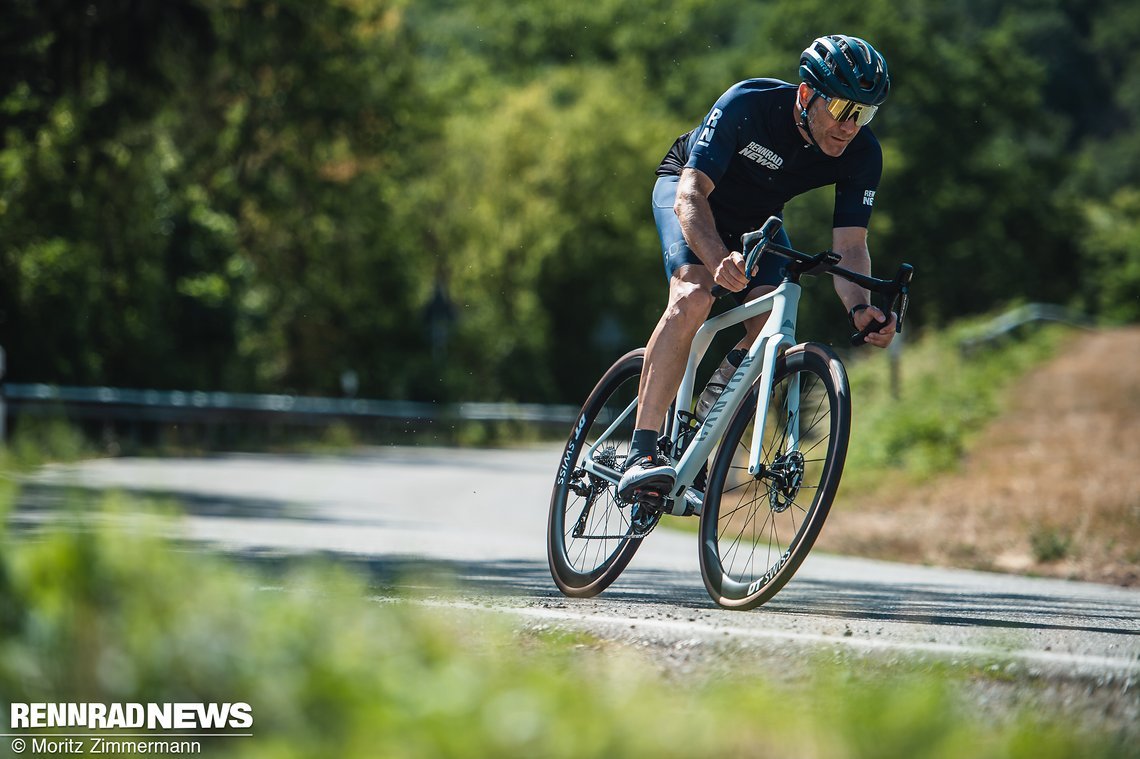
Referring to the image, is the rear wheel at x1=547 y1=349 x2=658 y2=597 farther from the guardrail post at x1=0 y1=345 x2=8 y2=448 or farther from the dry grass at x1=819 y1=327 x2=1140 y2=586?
the guardrail post at x1=0 y1=345 x2=8 y2=448

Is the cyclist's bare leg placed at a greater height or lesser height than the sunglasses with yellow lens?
lesser

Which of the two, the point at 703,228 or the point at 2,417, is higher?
the point at 703,228

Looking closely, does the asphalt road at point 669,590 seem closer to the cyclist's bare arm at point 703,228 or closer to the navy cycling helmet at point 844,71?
the cyclist's bare arm at point 703,228

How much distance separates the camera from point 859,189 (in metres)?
6.29

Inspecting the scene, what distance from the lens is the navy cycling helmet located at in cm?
590

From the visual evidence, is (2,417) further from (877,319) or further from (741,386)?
(877,319)

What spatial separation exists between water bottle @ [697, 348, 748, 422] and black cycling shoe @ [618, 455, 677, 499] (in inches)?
11.1

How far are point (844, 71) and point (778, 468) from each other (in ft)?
4.45

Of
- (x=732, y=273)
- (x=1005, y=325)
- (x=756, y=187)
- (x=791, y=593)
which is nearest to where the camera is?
(x=732, y=273)

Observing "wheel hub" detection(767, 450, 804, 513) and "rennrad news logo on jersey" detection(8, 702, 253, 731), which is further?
"wheel hub" detection(767, 450, 804, 513)

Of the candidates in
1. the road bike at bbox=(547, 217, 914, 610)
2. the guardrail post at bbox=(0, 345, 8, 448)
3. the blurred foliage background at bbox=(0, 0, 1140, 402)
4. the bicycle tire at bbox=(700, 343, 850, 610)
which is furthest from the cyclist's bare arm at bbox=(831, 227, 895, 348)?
the guardrail post at bbox=(0, 345, 8, 448)

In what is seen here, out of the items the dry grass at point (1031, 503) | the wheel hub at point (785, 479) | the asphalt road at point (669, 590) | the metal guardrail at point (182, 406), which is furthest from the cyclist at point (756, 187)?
the metal guardrail at point (182, 406)

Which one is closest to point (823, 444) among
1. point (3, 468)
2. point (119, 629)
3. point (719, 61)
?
point (3, 468)

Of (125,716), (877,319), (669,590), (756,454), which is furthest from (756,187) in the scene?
(125,716)
